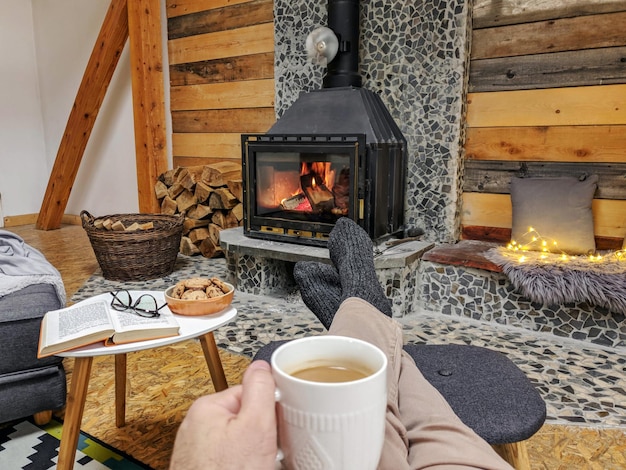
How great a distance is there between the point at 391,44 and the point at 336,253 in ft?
5.38

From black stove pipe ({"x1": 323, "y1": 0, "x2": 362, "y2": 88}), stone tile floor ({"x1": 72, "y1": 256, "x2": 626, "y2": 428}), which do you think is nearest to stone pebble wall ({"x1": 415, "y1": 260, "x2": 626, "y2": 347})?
stone tile floor ({"x1": 72, "y1": 256, "x2": 626, "y2": 428})

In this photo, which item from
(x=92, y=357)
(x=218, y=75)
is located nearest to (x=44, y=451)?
(x=92, y=357)

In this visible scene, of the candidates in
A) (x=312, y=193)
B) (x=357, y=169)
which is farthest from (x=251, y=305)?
(x=357, y=169)

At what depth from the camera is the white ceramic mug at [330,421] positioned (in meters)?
0.38

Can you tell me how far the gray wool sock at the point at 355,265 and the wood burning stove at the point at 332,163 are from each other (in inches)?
35.6

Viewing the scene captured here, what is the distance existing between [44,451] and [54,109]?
396cm

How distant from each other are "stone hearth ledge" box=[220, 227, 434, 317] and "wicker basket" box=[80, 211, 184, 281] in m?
0.35

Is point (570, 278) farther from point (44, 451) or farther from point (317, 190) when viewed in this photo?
point (44, 451)

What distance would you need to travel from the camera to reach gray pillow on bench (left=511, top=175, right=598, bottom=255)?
2.11 m

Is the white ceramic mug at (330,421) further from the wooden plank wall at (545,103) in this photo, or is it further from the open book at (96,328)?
the wooden plank wall at (545,103)

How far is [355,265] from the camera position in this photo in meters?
1.09

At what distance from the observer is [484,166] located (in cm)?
240

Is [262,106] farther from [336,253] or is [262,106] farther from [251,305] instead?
[336,253]

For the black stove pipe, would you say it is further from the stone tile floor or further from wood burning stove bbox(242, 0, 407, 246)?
the stone tile floor
